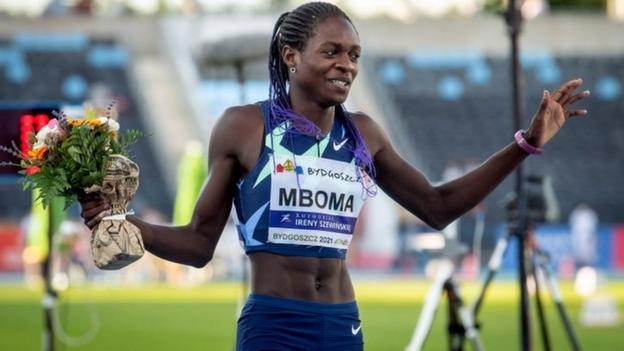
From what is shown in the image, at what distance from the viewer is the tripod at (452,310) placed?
390 inches

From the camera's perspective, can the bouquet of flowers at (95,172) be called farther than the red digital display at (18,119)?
No

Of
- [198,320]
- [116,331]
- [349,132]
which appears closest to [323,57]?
[349,132]

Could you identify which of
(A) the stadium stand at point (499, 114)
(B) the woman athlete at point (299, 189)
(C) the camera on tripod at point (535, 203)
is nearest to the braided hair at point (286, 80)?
(B) the woman athlete at point (299, 189)

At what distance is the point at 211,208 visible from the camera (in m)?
5.05

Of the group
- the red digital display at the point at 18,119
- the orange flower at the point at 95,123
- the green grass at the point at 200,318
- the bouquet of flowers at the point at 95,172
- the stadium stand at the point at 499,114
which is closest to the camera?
the bouquet of flowers at the point at 95,172

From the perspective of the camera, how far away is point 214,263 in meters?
33.3

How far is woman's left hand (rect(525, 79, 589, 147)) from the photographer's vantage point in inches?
200

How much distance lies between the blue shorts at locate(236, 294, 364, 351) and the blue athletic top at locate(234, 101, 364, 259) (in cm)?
19

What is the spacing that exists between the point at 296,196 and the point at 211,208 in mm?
288

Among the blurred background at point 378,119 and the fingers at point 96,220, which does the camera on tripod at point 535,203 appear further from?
the blurred background at point 378,119


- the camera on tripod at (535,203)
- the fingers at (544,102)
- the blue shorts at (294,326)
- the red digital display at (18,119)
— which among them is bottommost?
the blue shorts at (294,326)

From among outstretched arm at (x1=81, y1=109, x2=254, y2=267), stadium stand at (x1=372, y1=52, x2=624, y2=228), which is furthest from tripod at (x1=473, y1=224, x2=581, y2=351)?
stadium stand at (x1=372, y1=52, x2=624, y2=228)

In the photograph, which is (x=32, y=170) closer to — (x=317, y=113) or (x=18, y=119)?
(x=317, y=113)

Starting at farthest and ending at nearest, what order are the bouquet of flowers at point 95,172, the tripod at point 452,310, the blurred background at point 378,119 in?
the blurred background at point 378,119 → the tripod at point 452,310 → the bouquet of flowers at point 95,172
